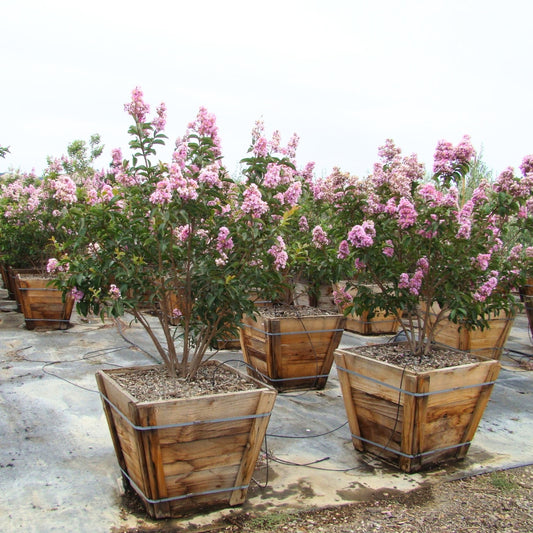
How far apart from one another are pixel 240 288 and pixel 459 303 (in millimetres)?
1459

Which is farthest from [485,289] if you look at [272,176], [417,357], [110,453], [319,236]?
[110,453]

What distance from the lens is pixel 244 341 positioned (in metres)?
4.99

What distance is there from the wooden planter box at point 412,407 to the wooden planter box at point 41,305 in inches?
174

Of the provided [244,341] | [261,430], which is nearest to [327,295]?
[244,341]

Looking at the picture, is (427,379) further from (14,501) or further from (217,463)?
(14,501)

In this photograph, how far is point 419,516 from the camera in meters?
2.68

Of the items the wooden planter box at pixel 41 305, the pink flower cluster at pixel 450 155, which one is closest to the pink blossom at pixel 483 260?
the pink flower cluster at pixel 450 155

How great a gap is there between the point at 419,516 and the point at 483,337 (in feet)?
11.8

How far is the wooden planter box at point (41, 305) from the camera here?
265 inches

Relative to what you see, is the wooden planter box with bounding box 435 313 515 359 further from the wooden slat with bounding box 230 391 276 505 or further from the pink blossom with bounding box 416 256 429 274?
the wooden slat with bounding box 230 391 276 505

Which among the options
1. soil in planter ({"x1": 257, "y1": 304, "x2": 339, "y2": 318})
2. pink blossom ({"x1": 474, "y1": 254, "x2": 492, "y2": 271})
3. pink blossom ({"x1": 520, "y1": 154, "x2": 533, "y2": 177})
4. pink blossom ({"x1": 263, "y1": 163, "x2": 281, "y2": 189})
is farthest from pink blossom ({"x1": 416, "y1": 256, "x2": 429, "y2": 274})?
soil in planter ({"x1": 257, "y1": 304, "x2": 339, "y2": 318})

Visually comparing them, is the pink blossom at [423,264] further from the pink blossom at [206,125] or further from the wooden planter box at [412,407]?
the pink blossom at [206,125]

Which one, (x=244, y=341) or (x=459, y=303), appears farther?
(x=244, y=341)

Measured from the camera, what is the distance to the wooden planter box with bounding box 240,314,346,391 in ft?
14.8
